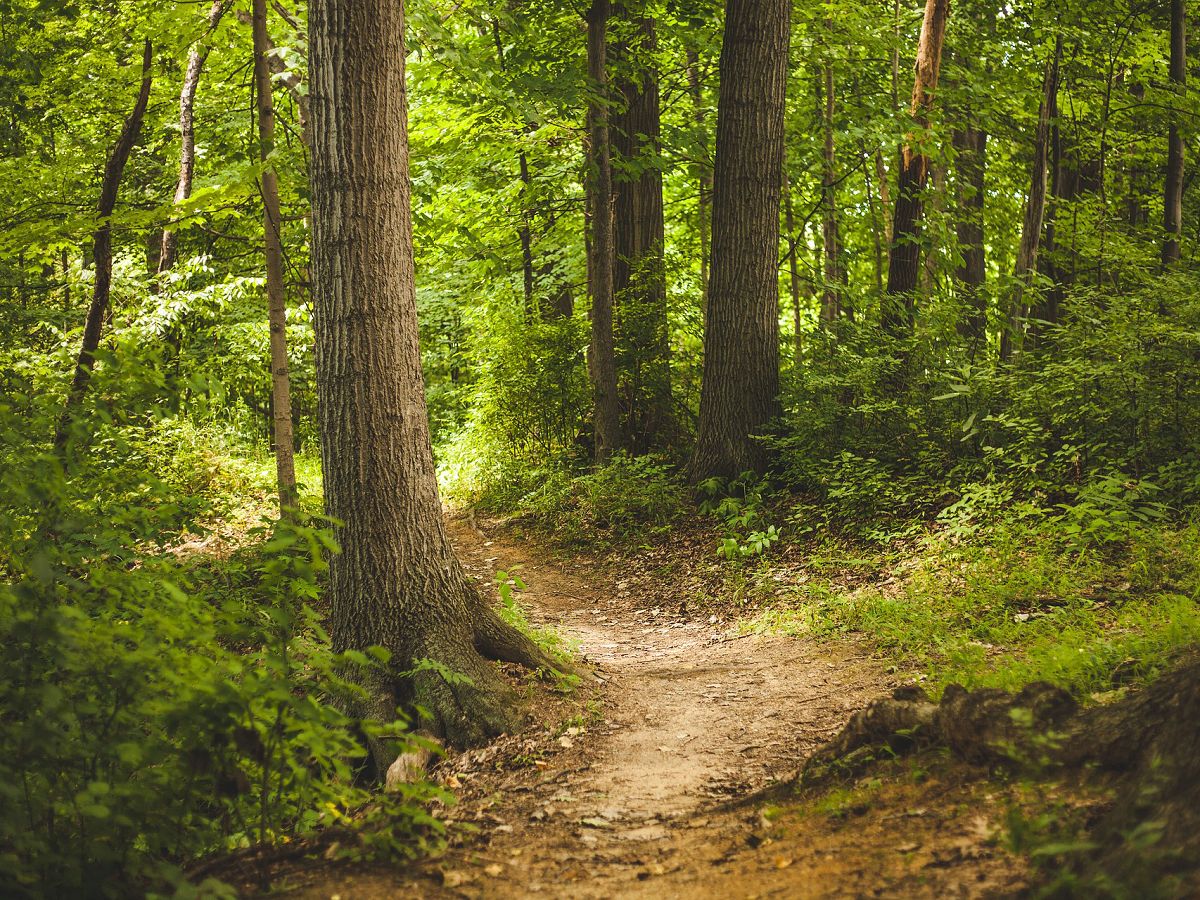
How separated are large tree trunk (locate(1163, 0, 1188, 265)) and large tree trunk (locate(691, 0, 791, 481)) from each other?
4.82 meters

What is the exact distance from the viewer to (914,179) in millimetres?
11406

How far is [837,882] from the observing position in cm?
267

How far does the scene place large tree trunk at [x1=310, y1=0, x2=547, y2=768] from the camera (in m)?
4.96

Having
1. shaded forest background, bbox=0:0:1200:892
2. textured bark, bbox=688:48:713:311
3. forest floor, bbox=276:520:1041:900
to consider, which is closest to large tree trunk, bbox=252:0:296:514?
shaded forest background, bbox=0:0:1200:892

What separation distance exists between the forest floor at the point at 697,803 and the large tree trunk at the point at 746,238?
3.64m

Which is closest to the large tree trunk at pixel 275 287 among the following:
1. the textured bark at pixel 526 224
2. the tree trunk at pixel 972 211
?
the textured bark at pixel 526 224

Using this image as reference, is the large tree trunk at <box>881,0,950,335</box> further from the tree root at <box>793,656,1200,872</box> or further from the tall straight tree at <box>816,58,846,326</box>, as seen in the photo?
the tree root at <box>793,656,1200,872</box>

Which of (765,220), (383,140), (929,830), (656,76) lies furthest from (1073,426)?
(656,76)

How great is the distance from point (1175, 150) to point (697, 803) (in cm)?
1099

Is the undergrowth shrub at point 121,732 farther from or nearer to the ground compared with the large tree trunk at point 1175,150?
nearer to the ground

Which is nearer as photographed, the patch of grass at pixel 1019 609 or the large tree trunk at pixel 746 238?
the patch of grass at pixel 1019 609

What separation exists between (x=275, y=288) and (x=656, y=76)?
25.6 ft

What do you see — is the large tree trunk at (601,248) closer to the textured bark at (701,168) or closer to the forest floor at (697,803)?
the textured bark at (701,168)

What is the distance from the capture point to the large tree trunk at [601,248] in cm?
1120
